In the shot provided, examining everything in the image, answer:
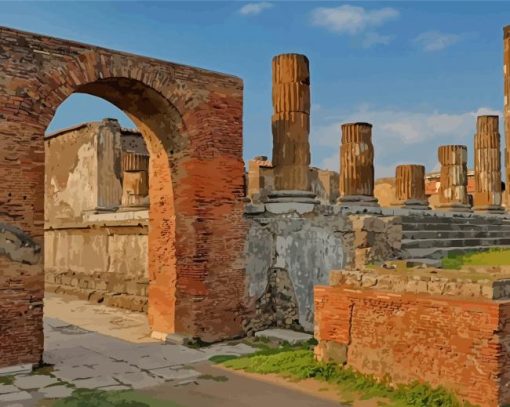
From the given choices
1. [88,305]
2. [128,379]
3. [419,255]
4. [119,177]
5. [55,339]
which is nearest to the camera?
[128,379]

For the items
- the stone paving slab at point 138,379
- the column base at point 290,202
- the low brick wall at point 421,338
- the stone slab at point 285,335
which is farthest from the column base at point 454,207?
the stone paving slab at point 138,379

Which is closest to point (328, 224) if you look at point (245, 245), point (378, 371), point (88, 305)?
point (245, 245)

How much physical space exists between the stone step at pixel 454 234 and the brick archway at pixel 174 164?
3399 millimetres

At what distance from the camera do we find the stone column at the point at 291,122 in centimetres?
1036

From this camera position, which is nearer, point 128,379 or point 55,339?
point 128,379

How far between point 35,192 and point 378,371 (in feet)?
14.7

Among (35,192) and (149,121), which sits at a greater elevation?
(149,121)

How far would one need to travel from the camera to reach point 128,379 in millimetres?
6754

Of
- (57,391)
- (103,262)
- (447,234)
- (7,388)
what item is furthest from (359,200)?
(7,388)

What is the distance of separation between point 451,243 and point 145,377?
23.0 ft

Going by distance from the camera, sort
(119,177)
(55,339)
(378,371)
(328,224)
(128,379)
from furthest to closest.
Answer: (119,177)
(328,224)
(55,339)
(128,379)
(378,371)

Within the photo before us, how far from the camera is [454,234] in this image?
12.2 meters

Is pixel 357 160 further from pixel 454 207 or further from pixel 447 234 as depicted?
pixel 454 207

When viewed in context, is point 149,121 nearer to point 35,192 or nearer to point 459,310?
point 35,192
